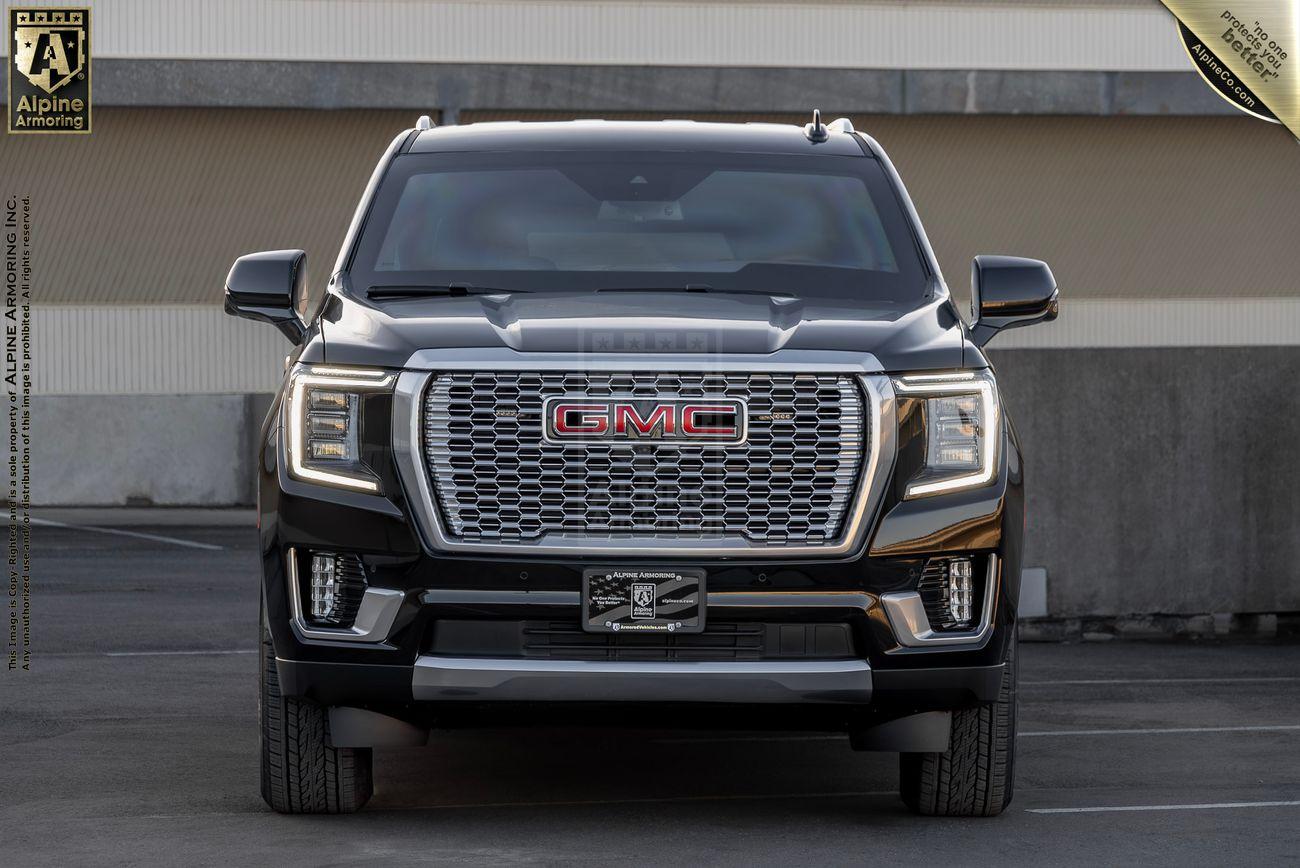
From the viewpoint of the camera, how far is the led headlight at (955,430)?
5859 mm

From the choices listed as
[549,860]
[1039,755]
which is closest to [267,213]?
[1039,755]

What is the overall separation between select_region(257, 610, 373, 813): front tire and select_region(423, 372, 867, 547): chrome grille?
0.85m

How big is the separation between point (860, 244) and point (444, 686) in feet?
7.15

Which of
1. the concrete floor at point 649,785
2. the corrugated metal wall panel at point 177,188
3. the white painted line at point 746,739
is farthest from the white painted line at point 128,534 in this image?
the white painted line at point 746,739

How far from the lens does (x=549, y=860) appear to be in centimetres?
574

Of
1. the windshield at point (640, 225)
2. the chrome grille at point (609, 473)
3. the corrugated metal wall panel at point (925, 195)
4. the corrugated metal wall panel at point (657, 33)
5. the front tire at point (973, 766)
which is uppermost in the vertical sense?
the corrugated metal wall panel at point (657, 33)

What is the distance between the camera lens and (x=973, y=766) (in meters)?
6.38

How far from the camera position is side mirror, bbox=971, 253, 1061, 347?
21.8 ft

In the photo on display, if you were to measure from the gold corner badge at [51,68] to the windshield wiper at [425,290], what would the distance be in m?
20.7

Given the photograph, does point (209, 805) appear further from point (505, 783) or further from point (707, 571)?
point (707, 571)

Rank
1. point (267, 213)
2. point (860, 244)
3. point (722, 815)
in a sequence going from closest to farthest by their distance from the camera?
point (722, 815) → point (860, 244) → point (267, 213)

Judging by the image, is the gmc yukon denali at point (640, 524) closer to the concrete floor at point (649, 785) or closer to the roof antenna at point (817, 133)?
the concrete floor at point (649, 785)

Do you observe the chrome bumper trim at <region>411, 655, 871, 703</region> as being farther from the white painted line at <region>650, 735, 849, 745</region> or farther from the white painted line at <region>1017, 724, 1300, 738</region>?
the white painted line at <region>1017, 724, 1300, 738</region>

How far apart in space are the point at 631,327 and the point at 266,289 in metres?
1.31
